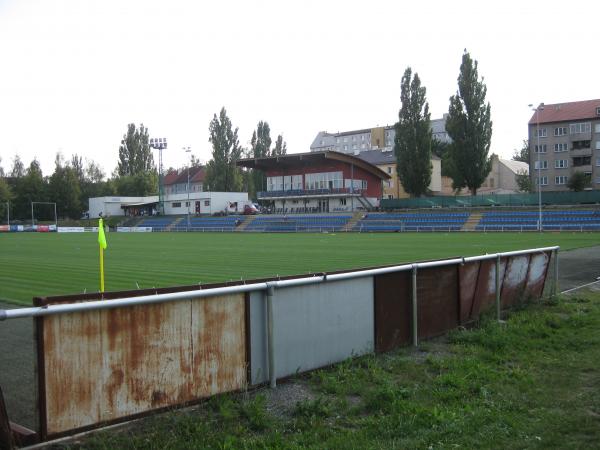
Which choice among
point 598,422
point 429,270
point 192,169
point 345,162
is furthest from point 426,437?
point 192,169

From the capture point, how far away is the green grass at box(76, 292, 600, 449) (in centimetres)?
455

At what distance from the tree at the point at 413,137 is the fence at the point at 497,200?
284cm

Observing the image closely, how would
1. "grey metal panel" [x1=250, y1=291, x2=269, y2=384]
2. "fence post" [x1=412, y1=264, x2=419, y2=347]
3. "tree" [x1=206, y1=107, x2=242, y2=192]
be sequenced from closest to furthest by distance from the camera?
"grey metal panel" [x1=250, y1=291, x2=269, y2=384]
"fence post" [x1=412, y1=264, x2=419, y2=347]
"tree" [x1=206, y1=107, x2=242, y2=192]

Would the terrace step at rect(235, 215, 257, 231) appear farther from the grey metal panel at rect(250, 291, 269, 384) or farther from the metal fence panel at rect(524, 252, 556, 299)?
the grey metal panel at rect(250, 291, 269, 384)

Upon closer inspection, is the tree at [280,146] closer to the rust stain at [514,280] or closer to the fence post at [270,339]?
the rust stain at [514,280]

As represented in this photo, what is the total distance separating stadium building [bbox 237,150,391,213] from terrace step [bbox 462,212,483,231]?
19.5 m

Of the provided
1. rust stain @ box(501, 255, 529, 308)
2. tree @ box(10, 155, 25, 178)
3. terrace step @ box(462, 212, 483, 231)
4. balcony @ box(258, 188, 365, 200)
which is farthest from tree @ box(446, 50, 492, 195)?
tree @ box(10, 155, 25, 178)

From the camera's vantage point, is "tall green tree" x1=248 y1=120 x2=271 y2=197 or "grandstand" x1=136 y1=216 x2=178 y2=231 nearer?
"grandstand" x1=136 y1=216 x2=178 y2=231

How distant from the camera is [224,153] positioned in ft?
327

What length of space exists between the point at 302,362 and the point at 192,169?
442 ft

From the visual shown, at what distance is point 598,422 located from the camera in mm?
4949

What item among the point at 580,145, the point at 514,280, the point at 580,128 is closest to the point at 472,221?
the point at 580,145

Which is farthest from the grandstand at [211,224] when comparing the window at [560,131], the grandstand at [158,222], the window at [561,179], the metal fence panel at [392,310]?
the metal fence panel at [392,310]

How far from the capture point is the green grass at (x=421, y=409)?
4.55 meters
